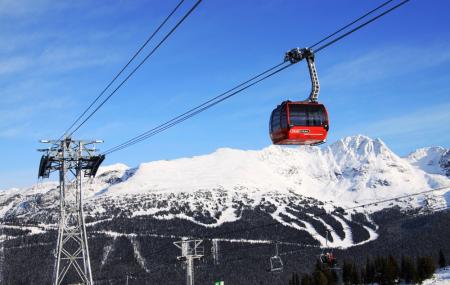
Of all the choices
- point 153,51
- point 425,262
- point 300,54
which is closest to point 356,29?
point 300,54

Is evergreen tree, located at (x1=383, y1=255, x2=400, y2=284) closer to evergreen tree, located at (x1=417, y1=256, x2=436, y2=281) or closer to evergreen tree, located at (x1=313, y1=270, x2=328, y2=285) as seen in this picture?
evergreen tree, located at (x1=417, y1=256, x2=436, y2=281)

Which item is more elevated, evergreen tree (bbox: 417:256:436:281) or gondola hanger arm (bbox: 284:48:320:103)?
gondola hanger arm (bbox: 284:48:320:103)

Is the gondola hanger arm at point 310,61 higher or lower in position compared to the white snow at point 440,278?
higher

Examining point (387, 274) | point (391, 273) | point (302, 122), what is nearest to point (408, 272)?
point (391, 273)

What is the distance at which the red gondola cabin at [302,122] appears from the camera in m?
31.2

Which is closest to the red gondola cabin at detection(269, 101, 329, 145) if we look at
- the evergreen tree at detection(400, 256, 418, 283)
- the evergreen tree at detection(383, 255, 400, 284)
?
the evergreen tree at detection(400, 256, 418, 283)

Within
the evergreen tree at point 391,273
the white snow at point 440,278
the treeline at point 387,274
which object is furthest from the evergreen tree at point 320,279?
the white snow at point 440,278

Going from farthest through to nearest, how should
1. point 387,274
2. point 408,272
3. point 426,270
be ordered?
point 387,274
point 408,272
point 426,270

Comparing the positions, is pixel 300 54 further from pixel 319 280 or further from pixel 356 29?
pixel 319 280

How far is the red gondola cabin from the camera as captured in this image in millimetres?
31219

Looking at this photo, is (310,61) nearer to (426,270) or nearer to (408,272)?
(426,270)

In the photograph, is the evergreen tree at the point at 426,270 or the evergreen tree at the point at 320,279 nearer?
the evergreen tree at the point at 426,270

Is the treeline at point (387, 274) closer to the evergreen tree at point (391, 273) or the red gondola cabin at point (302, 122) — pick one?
the evergreen tree at point (391, 273)

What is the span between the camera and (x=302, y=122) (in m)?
31.2
